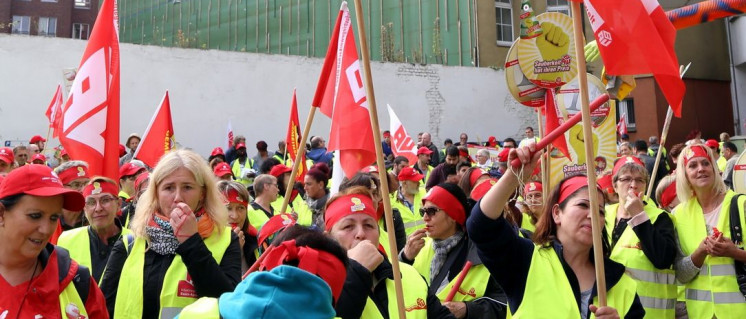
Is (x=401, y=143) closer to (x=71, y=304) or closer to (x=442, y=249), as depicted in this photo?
(x=442, y=249)

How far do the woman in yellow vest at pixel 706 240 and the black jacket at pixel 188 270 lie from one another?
323 centimetres

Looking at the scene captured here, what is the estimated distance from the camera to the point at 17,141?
58.7 ft

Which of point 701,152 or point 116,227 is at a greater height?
point 701,152

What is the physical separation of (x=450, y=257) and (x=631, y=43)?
168cm

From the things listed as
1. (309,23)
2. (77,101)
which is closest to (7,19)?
(309,23)

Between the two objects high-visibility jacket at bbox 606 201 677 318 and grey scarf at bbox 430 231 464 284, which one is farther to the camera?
high-visibility jacket at bbox 606 201 677 318

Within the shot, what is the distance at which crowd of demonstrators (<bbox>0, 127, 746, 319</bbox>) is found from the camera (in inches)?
131

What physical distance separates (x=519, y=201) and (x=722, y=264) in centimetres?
205

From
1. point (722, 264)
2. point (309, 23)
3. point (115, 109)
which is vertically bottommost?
point (722, 264)

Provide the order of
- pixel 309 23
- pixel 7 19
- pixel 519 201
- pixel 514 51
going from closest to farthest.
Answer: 1. pixel 514 51
2. pixel 519 201
3. pixel 309 23
4. pixel 7 19

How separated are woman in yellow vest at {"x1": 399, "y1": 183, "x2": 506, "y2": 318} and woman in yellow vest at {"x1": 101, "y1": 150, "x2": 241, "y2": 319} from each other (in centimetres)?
126

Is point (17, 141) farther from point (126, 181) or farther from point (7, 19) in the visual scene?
point (7, 19)

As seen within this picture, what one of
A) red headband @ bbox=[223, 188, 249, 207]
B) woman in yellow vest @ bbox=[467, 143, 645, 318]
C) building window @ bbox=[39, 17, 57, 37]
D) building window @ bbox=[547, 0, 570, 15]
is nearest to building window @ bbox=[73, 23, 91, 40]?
building window @ bbox=[39, 17, 57, 37]

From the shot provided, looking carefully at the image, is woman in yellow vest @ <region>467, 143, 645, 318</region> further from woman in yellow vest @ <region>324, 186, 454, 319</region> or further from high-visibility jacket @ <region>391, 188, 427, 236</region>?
high-visibility jacket @ <region>391, 188, 427, 236</region>
